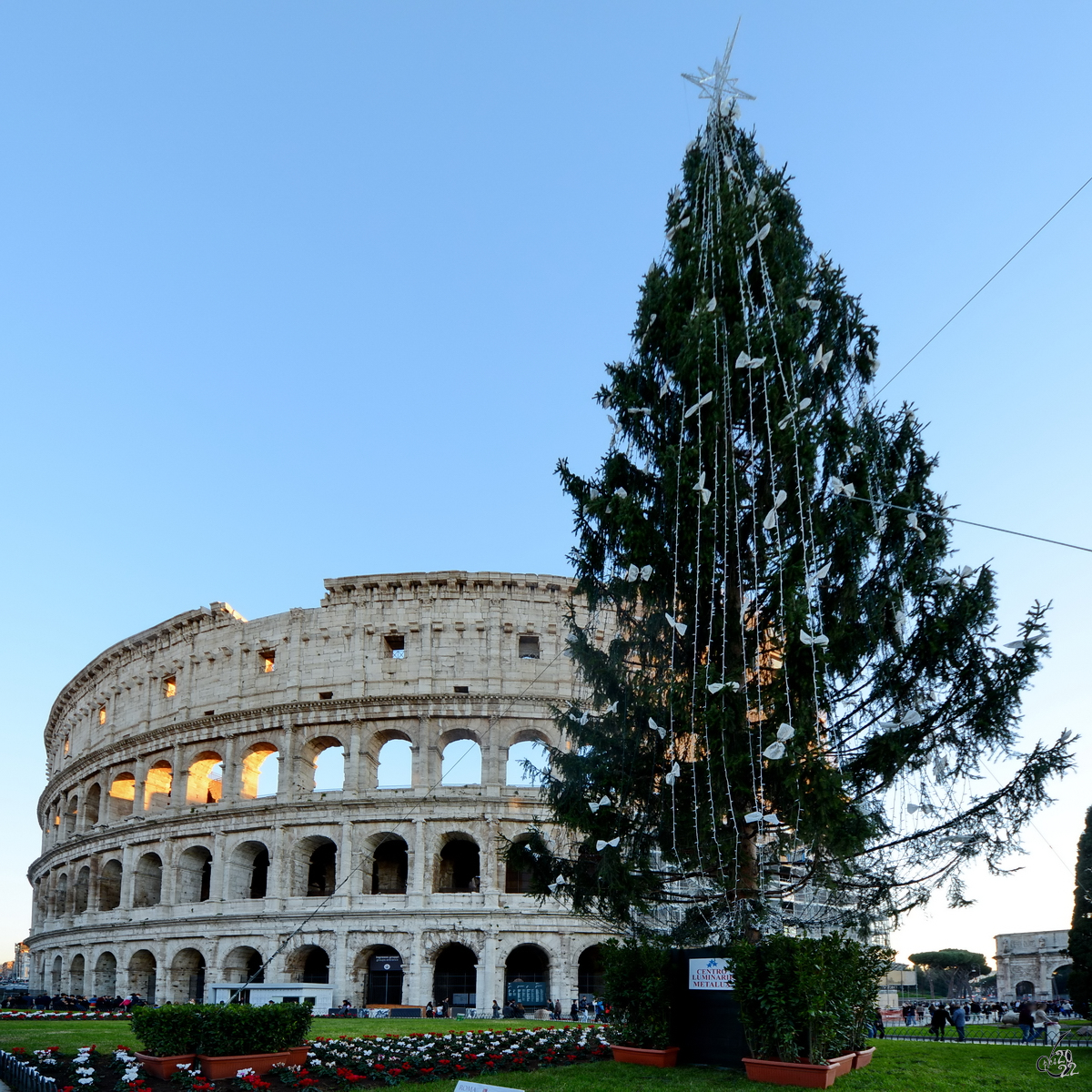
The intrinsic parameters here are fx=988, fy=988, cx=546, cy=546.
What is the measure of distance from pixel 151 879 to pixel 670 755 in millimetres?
38521

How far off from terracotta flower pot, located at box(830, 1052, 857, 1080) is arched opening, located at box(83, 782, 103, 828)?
47.7m

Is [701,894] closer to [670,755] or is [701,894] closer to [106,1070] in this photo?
[670,755]

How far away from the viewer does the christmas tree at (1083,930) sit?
3050cm

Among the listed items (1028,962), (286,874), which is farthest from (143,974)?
(1028,962)

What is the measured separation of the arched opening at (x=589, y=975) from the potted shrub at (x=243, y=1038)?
2629 cm

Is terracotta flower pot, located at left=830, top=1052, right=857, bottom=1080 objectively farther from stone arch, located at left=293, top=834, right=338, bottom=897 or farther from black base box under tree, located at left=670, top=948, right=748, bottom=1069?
stone arch, located at left=293, top=834, right=338, bottom=897

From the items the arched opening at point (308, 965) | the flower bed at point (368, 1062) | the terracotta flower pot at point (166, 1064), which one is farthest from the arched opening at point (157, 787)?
the terracotta flower pot at point (166, 1064)

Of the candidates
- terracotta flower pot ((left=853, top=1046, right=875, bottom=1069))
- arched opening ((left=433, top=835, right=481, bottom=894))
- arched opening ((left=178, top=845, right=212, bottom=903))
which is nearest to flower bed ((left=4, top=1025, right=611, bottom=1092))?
terracotta flower pot ((left=853, top=1046, right=875, bottom=1069))

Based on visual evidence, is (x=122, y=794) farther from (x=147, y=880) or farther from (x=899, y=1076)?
(x=899, y=1076)

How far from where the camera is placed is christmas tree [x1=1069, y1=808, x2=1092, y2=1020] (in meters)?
30.5

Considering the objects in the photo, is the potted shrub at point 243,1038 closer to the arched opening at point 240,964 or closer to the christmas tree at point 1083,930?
the christmas tree at point 1083,930

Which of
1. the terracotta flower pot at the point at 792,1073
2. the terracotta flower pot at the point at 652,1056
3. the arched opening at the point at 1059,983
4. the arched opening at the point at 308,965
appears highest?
the terracotta flower pot at the point at 792,1073

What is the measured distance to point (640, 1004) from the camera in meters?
14.7

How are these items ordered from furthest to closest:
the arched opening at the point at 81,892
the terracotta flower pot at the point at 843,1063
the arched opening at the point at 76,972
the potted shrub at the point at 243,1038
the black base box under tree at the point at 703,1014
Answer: the arched opening at the point at 81,892 → the arched opening at the point at 76,972 → the potted shrub at the point at 243,1038 → the black base box under tree at the point at 703,1014 → the terracotta flower pot at the point at 843,1063
